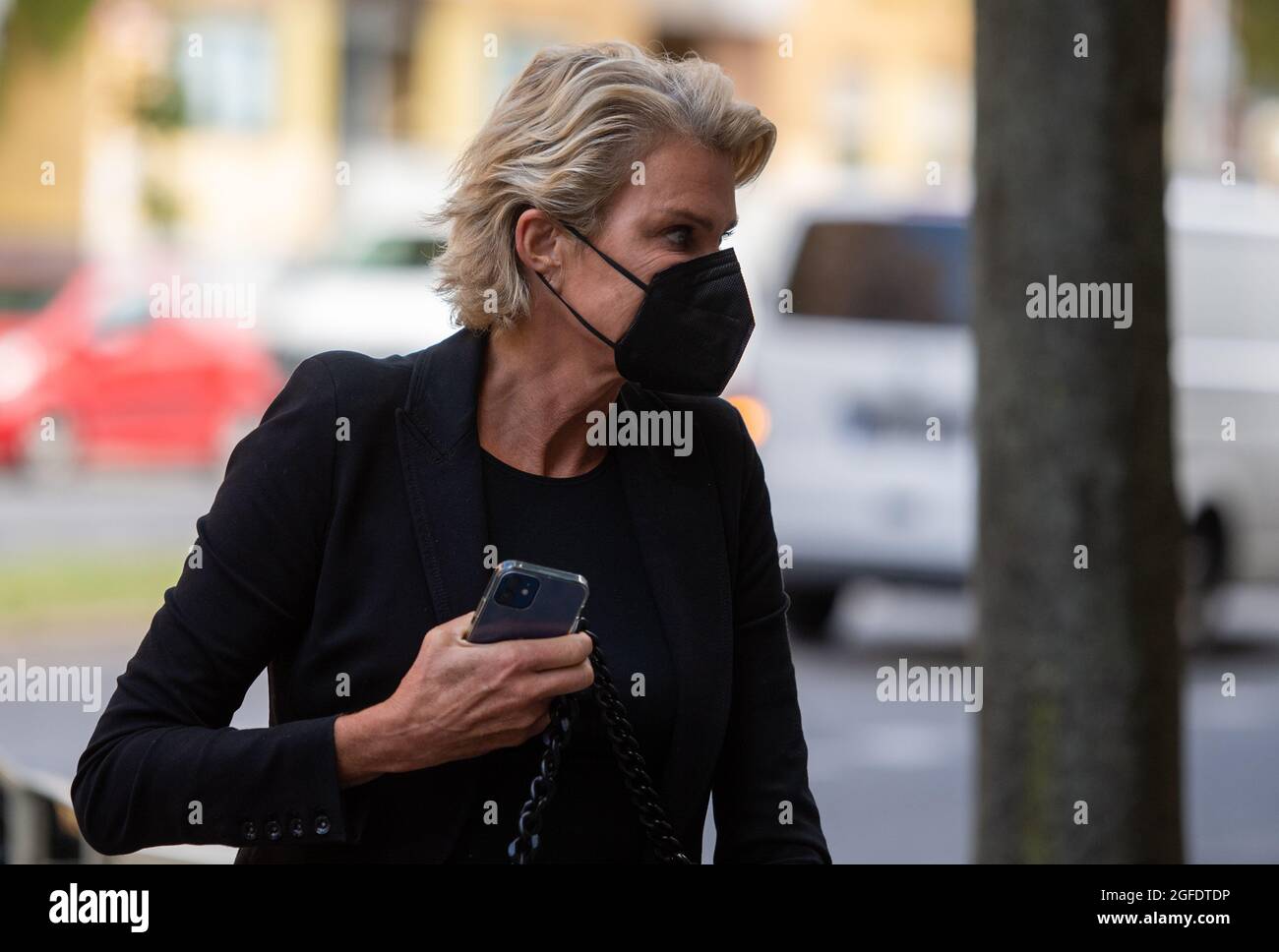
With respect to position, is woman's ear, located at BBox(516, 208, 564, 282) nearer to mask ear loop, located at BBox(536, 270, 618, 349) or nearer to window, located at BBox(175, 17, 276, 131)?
mask ear loop, located at BBox(536, 270, 618, 349)

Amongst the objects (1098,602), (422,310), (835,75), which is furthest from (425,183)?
(1098,602)

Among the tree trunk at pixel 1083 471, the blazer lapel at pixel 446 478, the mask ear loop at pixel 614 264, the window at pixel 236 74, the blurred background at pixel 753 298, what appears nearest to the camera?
the blazer lapel at pixel 446 478

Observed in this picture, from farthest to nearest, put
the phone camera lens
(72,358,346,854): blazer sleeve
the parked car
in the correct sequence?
the parked car → (72,358,346,854): blazer sleeve → the phone camera lens

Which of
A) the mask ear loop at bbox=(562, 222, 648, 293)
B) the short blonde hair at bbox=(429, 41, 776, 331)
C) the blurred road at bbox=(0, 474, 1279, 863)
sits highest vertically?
the short blonde hair at bbox=(429, 41, 776, 331)

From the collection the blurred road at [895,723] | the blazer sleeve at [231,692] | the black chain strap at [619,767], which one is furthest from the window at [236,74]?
the black chain strap at [619,767]

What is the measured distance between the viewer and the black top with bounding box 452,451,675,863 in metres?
2.26

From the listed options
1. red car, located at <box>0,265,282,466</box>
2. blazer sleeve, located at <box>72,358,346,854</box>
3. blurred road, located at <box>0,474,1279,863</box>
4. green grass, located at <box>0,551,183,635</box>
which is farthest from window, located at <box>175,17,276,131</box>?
blazer sleeve, located at <box>72,358,346,854</box>

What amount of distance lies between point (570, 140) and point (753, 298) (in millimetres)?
6028

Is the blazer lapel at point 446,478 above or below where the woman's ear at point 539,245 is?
below

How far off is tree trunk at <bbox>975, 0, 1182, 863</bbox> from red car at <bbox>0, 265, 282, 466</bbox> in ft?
38.6

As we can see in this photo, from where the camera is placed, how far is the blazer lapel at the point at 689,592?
92.1 inches

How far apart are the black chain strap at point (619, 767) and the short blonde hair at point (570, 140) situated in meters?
0.53

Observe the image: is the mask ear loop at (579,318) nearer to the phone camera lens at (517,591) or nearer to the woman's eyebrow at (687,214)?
the woman's eyebrow at (687,214)
